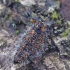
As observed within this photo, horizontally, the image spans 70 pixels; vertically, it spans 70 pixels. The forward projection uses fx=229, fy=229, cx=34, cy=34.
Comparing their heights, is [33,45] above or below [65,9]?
below

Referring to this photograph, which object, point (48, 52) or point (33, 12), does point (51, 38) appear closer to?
point (48, 52)

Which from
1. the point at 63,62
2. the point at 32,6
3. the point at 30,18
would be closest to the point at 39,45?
the point at 63,62

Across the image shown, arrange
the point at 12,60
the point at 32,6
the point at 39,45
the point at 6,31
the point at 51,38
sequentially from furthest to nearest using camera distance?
the point at 32,6
the point at 6,31
the point at 51,38
the point at 39,45
the point at 12,60

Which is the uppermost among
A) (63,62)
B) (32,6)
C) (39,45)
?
(32,6)

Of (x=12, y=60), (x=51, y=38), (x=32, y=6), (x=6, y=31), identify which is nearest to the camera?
(x=12, y=60)

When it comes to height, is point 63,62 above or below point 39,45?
below

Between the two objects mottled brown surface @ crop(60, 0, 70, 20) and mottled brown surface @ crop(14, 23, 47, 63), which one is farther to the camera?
mottled brown surface @ crop(60, 0, 70, 20)

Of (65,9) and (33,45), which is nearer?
(33,45)

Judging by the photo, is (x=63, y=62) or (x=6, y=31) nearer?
(x=63, y=62)

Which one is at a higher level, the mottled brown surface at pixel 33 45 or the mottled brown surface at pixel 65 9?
the mottled brown surface at pixel 65 9

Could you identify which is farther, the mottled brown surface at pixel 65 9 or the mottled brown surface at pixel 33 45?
the mottled brown surface at pixel 65 9

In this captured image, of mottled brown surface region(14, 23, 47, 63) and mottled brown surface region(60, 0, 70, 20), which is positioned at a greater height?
mottled brown surface region(60, 0, 70, 20)
